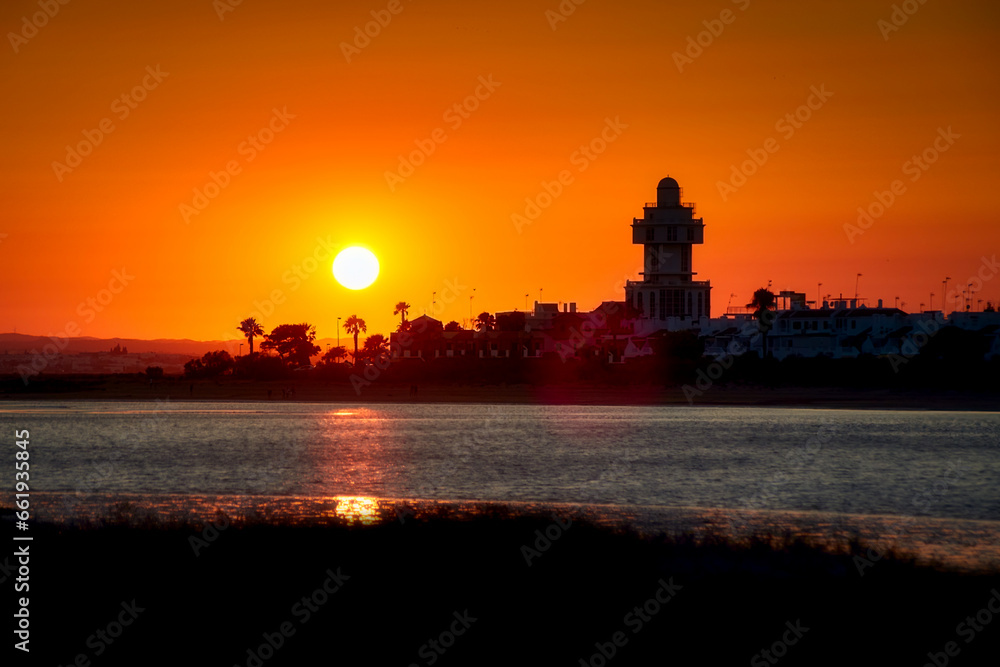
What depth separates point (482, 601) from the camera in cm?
1700

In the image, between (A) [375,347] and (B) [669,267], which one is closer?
(B) [669,267]

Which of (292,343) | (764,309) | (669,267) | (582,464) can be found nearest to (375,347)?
(292,343)

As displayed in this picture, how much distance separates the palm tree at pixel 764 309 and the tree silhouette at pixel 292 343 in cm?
8008

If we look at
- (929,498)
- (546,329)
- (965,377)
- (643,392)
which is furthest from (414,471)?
(546,329)

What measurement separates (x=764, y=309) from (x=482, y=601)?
4296 inches

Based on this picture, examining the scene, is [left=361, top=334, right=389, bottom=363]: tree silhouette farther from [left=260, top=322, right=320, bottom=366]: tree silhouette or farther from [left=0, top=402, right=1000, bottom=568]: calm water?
[left=0, top=402, right=1000, bottom=568]: calm water

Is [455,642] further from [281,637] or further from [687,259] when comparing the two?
[687,259]

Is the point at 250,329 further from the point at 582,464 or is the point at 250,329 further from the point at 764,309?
the point at 582,464

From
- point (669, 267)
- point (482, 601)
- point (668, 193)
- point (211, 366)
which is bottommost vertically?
point (482, 601)

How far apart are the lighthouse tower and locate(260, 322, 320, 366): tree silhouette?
58.3 metres

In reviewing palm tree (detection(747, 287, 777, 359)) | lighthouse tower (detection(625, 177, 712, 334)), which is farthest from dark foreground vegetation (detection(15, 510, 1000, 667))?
lighthouse tower (detection(625, 177, 712, 334))

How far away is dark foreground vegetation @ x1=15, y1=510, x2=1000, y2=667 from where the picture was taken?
15.1m

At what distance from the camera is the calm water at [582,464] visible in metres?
31.1

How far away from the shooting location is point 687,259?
484ft
